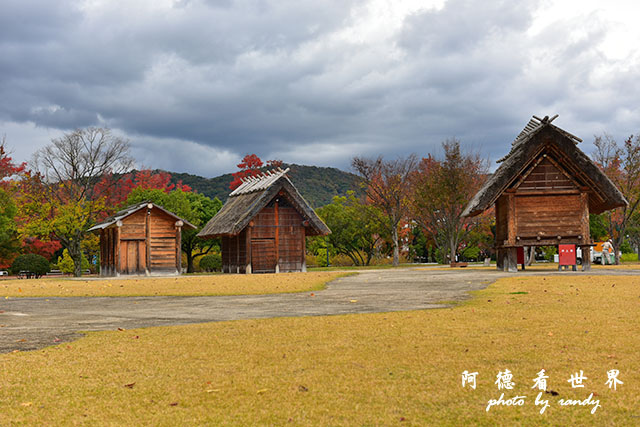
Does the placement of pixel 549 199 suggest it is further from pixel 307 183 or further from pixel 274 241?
pixel 307 183

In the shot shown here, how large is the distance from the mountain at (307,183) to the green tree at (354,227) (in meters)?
54.6

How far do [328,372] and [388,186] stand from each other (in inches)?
1920

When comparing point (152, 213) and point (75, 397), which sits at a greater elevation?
point (152, 213)

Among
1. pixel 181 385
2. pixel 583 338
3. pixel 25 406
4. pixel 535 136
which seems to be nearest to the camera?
pixel 25 406

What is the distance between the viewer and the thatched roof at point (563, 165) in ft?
89.3

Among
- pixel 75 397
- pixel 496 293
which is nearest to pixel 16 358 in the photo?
pixel 75 397

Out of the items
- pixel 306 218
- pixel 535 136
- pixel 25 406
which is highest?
pixel 535 136

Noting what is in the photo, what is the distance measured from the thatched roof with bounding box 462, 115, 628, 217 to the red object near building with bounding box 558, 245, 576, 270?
9.94 feet

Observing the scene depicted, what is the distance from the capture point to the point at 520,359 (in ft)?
20.6

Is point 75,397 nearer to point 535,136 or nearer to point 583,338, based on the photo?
point 583,338

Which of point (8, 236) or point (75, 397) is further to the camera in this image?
point (8, 236)

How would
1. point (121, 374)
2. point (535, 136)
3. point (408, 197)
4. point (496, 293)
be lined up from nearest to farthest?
point (121, 374)
point (496, 293)
point (535, 136)
point (408, 197)

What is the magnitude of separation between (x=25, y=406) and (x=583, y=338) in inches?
244

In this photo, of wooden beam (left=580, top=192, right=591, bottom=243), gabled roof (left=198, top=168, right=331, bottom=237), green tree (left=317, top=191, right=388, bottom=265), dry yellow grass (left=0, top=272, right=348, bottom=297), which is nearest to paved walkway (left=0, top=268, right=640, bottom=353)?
dry yellow grass (left=0, top=272, right=348, bottom=297)
